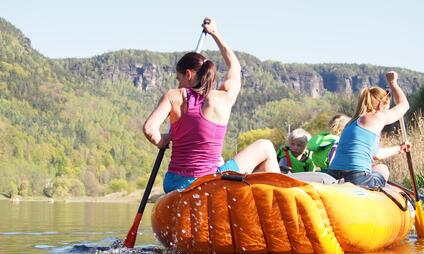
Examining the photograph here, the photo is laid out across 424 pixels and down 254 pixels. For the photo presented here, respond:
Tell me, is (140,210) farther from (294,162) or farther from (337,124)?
(337,124)

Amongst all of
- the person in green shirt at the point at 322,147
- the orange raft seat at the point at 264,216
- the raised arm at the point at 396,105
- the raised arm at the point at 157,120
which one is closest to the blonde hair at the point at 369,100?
the raised arm at the point at 396,105

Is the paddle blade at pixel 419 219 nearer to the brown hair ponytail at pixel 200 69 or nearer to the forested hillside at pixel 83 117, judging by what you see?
the brown hair ponytail at pixel 200 69

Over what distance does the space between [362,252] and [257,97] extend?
13811cm

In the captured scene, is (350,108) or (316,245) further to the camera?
(350,108)

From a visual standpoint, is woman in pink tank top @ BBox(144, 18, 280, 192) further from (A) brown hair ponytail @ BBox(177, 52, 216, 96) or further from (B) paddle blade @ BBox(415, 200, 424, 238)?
(B) paddle blade @ BBox(415, 200, 424, 238)

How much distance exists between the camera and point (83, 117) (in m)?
115

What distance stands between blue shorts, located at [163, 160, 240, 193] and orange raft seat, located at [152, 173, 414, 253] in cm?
22

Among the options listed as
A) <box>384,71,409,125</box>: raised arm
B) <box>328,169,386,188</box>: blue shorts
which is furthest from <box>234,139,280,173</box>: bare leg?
<box>384,71,409,125</box>: raised arm

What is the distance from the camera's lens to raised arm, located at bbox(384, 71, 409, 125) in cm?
647

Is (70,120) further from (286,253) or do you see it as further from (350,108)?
(286,253)

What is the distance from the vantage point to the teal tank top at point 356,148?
630 cm

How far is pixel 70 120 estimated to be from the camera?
110 m

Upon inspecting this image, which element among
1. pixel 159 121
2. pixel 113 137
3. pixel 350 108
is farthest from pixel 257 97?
pixel 159 121

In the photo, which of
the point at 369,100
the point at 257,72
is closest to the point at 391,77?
the point at 369,100
